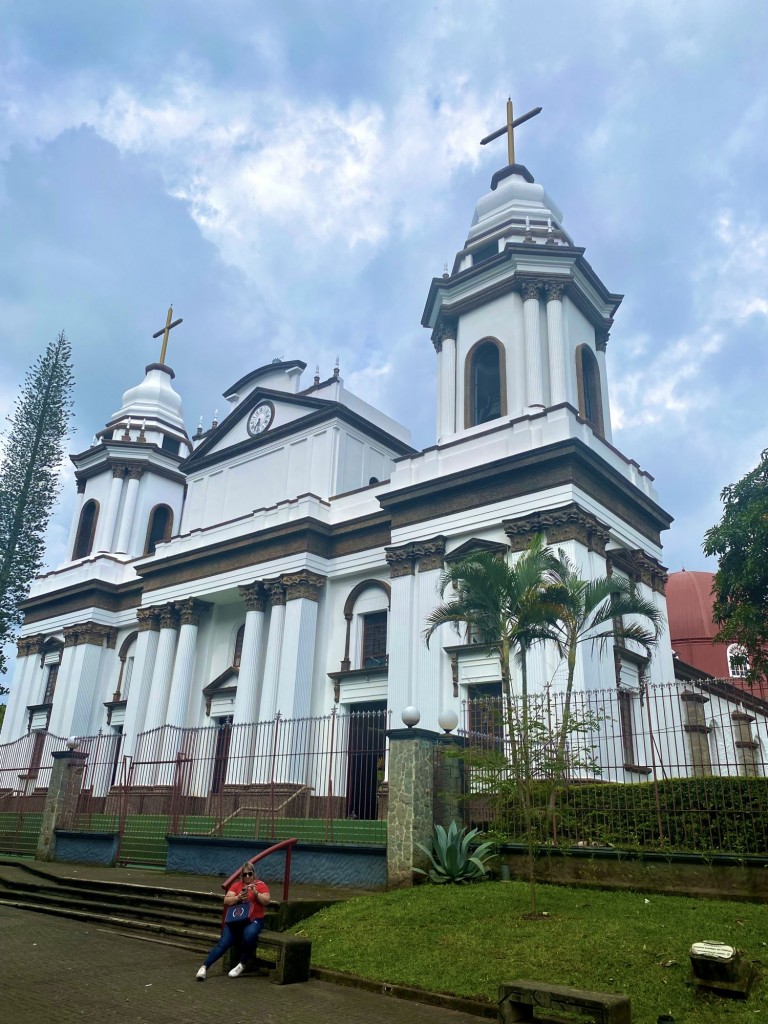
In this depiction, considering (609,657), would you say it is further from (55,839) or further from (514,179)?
(514,179)

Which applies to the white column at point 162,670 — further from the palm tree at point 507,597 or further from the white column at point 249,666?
the palm tree at point 507,597

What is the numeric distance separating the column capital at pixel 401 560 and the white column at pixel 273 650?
4251mm

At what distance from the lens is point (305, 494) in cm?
2569

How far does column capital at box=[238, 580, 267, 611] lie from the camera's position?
25.6m

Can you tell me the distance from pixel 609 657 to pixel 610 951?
39.1 ft

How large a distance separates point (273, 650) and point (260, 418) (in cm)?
942

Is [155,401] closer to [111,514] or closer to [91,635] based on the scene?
[111,514]

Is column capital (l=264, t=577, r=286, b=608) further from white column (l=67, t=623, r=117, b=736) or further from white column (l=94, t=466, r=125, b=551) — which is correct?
white column (l=94, t=466, r=125, b=551)

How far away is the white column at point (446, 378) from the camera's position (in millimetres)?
24203

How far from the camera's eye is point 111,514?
35.4 m

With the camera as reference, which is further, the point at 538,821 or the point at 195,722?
the point at 195,722

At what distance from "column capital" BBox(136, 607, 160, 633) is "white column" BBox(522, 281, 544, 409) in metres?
15.0

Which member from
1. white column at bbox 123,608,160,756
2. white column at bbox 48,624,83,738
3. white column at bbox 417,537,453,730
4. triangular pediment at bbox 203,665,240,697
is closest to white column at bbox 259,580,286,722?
triangular pediment at bbox 203,665,240,697

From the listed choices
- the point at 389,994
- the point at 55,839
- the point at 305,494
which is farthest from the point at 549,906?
the point at 305,494
